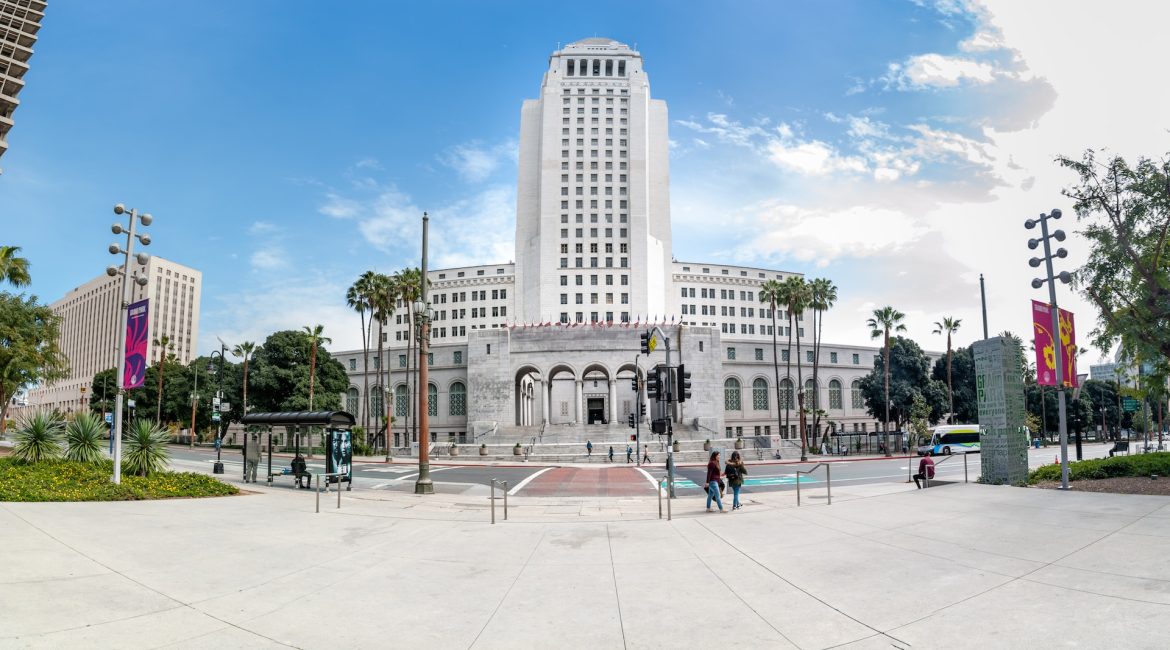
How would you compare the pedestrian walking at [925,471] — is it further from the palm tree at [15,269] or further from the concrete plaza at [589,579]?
the palm tree at [15,269]

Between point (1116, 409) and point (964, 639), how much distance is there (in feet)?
406

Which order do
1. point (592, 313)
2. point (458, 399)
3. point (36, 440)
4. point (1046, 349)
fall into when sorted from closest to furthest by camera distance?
point (1046, 349)
point (36, 440)
point (458, 399)
point (592, 313)

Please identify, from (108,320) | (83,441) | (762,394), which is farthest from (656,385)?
(108,320)

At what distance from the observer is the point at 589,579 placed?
28.6 ft

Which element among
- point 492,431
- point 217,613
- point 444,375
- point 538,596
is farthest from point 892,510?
point 444,375

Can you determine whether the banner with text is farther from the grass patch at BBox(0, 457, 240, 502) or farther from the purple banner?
the purple banner

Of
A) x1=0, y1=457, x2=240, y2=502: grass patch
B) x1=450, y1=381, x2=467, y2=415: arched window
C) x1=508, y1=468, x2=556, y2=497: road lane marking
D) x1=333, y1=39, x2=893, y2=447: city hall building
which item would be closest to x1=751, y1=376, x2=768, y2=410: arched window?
x1=333, y1=39, x2=893, y2=447: city hall building

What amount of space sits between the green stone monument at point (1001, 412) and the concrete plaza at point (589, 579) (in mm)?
5610

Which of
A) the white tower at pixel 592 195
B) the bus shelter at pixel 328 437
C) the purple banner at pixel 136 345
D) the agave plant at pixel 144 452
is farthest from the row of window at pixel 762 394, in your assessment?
the purple banner at pixel 136 345

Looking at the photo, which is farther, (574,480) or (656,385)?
(574,480)

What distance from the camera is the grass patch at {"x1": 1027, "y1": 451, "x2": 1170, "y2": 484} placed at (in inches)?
746

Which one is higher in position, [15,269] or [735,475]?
[15,269]

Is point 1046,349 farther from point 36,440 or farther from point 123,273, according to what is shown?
point 36,440

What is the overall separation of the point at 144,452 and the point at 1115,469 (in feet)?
104
